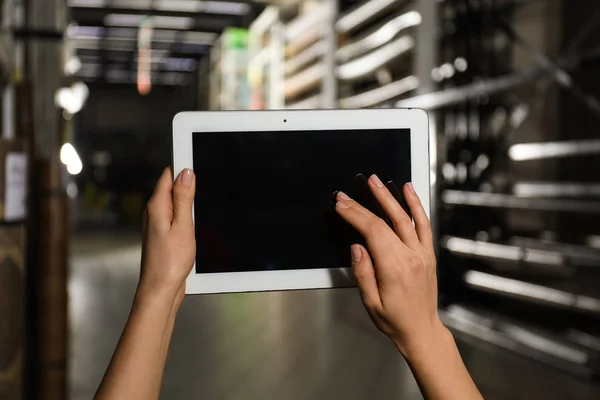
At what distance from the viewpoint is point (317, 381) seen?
2.41m

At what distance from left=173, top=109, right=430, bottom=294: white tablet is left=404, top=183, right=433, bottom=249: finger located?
4.1 inches

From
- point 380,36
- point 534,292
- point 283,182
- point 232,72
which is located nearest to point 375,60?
point 380,36

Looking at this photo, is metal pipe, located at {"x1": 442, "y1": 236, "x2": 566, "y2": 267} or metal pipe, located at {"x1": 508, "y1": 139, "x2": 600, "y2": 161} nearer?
metal pipe, located at {"x1": 508, "y1": 139, "x2": 600, "y2": 161}

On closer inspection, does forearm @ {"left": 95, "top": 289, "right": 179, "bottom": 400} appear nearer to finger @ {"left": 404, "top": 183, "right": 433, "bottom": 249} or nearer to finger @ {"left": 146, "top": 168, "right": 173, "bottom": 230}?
finger @ {"left": 146, "top": 168, "right": 173, "bottom": 230}

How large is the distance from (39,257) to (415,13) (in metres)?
3.05

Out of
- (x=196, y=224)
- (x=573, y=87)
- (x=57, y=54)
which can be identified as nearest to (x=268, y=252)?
(x=196, y=224)

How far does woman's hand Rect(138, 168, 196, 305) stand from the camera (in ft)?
2.29

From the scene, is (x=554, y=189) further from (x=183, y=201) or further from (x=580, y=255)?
(x=183, y=201)

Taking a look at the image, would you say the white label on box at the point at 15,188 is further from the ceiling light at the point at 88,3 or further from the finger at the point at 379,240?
the ceiling light at the point at 88,3

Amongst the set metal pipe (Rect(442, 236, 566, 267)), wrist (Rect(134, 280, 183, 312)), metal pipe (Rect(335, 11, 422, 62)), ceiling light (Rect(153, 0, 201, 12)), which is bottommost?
metal pipe (Rect(442, 236, 566, 267))

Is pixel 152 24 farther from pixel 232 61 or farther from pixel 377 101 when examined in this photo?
pixel 377 101

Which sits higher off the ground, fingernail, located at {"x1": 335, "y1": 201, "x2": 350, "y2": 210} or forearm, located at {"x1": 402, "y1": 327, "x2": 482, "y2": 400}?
fingernail, located at {"x1": 335, "y1": 201, "x2": 350, "y2": 210}

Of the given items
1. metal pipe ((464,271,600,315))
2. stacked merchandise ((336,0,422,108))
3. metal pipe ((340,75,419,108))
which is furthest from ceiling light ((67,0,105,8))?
metal pipe ((464,271,600,315))

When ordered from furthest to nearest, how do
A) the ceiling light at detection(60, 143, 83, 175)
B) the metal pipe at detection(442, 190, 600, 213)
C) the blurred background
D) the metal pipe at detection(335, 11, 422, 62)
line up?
the metal pipe at detection(335, 11, 422, 62) → the metal pipe at detection(442, 190, 600, 213) → the ceiling light at detection(60, 143, 83, 175) → the blurred background
